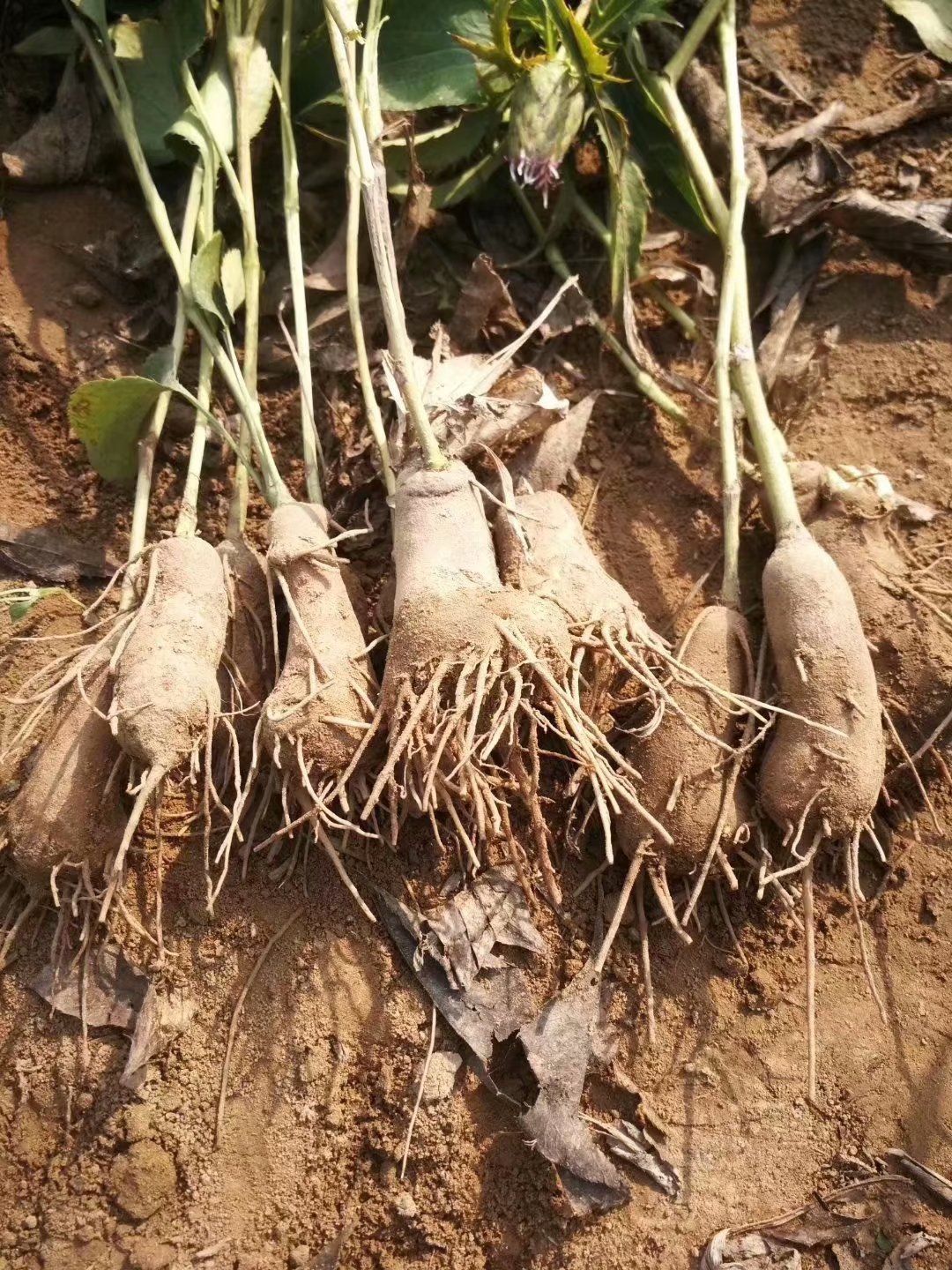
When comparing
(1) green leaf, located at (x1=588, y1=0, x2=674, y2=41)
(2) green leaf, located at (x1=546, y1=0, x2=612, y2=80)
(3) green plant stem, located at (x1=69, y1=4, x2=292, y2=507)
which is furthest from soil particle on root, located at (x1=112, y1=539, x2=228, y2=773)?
(1) green leaf, located at (x1=588, y1=0, x2=674, y2=41)

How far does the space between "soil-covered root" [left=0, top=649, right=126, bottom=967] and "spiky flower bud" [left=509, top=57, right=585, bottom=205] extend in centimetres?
107

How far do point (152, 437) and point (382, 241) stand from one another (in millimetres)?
491

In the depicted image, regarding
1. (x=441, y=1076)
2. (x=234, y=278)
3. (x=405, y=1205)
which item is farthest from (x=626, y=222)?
(x=405, y=1205)

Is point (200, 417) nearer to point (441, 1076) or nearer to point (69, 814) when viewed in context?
point (69, 814)

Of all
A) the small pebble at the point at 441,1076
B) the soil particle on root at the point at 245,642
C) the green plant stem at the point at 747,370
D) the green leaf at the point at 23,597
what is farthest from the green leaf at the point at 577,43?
the small pebble at the point at 441,1076

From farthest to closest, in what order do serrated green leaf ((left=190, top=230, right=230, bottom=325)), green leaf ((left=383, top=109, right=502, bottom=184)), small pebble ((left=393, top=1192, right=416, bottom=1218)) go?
green leaf ((left=383, top=109, right=502, bottom=184)) < serrated green leaf ((left=190, top=230, right=230, bottom=325)) < small pebble ((left=393, top=1192, right=416, bottom=1218))

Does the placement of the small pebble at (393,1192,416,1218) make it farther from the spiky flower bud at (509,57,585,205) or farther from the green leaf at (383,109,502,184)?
the green leaf at (383,109,502,184)

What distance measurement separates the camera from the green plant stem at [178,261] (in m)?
1.52

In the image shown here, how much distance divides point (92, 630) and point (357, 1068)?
0.77m

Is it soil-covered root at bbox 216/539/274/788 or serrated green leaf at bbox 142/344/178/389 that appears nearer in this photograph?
soil-covered root at bbox 216/539/274/788

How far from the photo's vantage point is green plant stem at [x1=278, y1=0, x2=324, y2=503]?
5.14 ft

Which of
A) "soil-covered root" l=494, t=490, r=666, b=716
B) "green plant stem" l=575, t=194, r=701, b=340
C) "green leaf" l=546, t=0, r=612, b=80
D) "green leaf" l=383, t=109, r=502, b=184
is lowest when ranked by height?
"soil-covered root" l=494, t=490, r=666, b=716

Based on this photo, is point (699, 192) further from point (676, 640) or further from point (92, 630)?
point (92, 630)

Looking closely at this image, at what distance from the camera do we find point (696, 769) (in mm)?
1398
